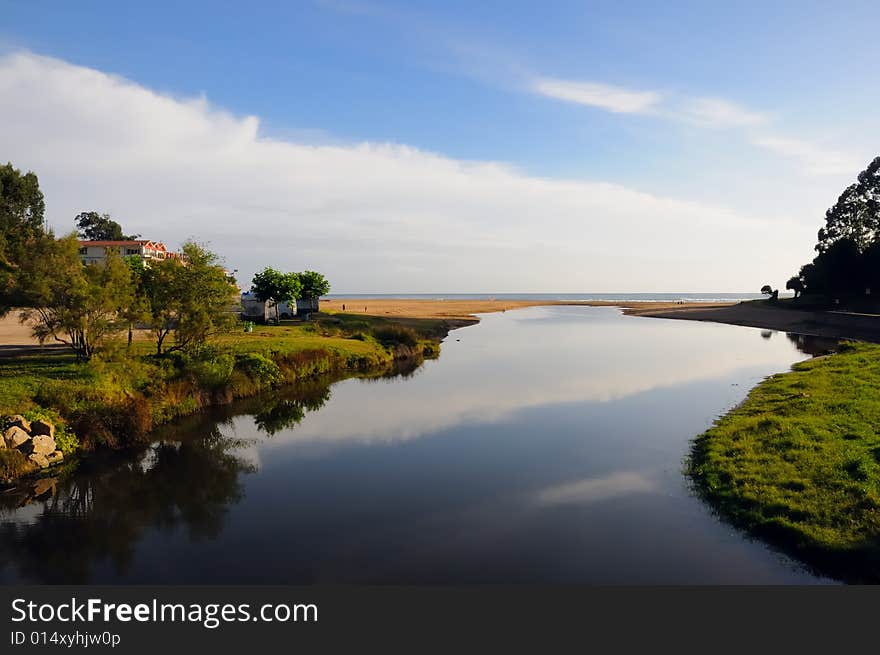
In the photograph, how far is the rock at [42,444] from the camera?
26.0 metres

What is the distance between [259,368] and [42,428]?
1858 cm

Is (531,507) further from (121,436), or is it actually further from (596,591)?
(121,436)

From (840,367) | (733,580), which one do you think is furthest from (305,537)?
(840,367)

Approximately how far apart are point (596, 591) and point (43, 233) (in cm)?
3745

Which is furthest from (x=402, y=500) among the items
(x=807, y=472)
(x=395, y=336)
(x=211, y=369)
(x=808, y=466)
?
(x=395, y=336)

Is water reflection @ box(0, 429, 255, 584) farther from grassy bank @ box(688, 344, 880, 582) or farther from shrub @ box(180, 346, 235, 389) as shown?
grassy bank @ box(688, 344, 880, 582)

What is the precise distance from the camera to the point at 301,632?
13477 mm

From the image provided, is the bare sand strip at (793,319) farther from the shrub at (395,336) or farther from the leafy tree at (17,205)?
the leafy tree at (17,205)

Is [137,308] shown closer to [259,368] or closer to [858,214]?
[259,368]

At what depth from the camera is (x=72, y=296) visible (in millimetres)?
33500

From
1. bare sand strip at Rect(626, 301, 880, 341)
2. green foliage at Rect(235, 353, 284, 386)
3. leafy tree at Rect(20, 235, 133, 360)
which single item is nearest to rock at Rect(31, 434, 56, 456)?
leafy tree at Rect(20, 235, 133, 360)

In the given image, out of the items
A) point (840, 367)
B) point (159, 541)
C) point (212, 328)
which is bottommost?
point (159, 541)

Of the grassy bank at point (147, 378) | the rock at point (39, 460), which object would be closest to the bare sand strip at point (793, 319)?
the grassy bank at point (147, 378)

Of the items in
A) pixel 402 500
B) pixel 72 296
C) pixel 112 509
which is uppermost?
pixel 72 296
